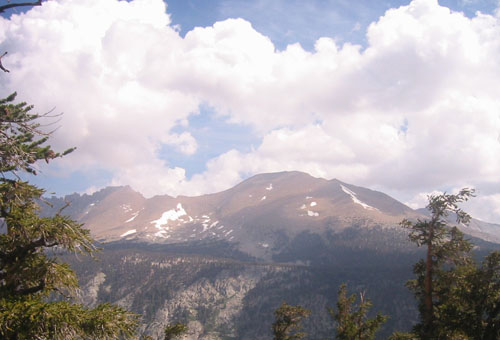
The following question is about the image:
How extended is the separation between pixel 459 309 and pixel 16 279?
20223 millimetres

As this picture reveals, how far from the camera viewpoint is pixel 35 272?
967cm

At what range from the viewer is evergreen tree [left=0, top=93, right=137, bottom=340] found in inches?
315

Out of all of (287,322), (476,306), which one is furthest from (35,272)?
(287,322)

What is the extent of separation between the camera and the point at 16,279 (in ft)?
30.5

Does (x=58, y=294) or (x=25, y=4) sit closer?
(x=25, y=4)

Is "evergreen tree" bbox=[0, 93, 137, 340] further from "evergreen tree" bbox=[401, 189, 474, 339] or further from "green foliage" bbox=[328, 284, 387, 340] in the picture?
"green foliage" bbox=[328, 284, 387, 340]

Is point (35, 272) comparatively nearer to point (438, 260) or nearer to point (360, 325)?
point (438, 260)

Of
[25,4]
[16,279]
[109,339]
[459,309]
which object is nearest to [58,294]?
[16,279]

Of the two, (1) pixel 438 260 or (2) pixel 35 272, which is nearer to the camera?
(2) pixel 35 272

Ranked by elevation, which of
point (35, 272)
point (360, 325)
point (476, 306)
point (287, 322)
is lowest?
point (287, 322)

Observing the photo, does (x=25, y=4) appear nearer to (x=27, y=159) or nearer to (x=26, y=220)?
(x=27, y=159)

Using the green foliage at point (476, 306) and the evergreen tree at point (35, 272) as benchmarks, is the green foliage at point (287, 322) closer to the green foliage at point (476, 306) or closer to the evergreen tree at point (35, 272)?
the green foliage at point (476, 306)

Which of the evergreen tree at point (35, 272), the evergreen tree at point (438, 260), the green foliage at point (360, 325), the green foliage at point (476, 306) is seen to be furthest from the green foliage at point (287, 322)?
the evergreen tree at point (35, 272)

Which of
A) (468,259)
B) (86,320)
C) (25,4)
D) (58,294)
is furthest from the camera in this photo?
(468,259)
